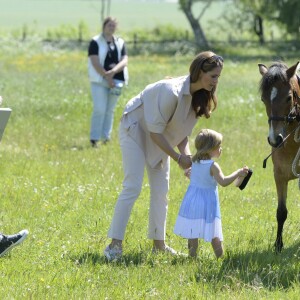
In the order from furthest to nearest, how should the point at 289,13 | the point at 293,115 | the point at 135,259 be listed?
1. the point at 289,13
2. the point at 293,115
3. the point at 135,259

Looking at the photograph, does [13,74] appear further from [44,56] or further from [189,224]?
[189,224]

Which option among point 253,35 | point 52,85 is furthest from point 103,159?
point 253,35

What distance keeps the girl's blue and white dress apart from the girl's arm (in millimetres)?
47

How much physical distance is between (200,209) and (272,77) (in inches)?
51.7

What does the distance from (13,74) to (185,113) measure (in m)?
23.5

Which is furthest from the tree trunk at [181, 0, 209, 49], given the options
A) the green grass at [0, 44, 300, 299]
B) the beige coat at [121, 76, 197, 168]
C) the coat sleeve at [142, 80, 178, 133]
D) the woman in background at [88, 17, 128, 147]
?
the coat sleeve at [142, 80, 178, 133]

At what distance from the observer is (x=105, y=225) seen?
944 centimetres

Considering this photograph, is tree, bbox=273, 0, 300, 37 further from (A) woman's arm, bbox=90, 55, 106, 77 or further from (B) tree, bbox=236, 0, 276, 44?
(A) woman's arm, bbox=90, 55, 106, 77

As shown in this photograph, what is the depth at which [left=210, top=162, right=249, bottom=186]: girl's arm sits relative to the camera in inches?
299

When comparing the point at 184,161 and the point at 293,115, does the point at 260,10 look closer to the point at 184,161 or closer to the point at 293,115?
the point at 293,115

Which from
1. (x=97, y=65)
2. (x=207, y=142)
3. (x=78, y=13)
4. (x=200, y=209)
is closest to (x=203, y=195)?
(x=200, y=209)

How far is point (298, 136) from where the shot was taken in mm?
8445

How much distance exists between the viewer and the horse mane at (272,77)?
7.99 m

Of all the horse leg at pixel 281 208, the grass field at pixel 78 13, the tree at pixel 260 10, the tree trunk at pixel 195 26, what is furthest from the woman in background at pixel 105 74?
the grass field at pixel 78 13
